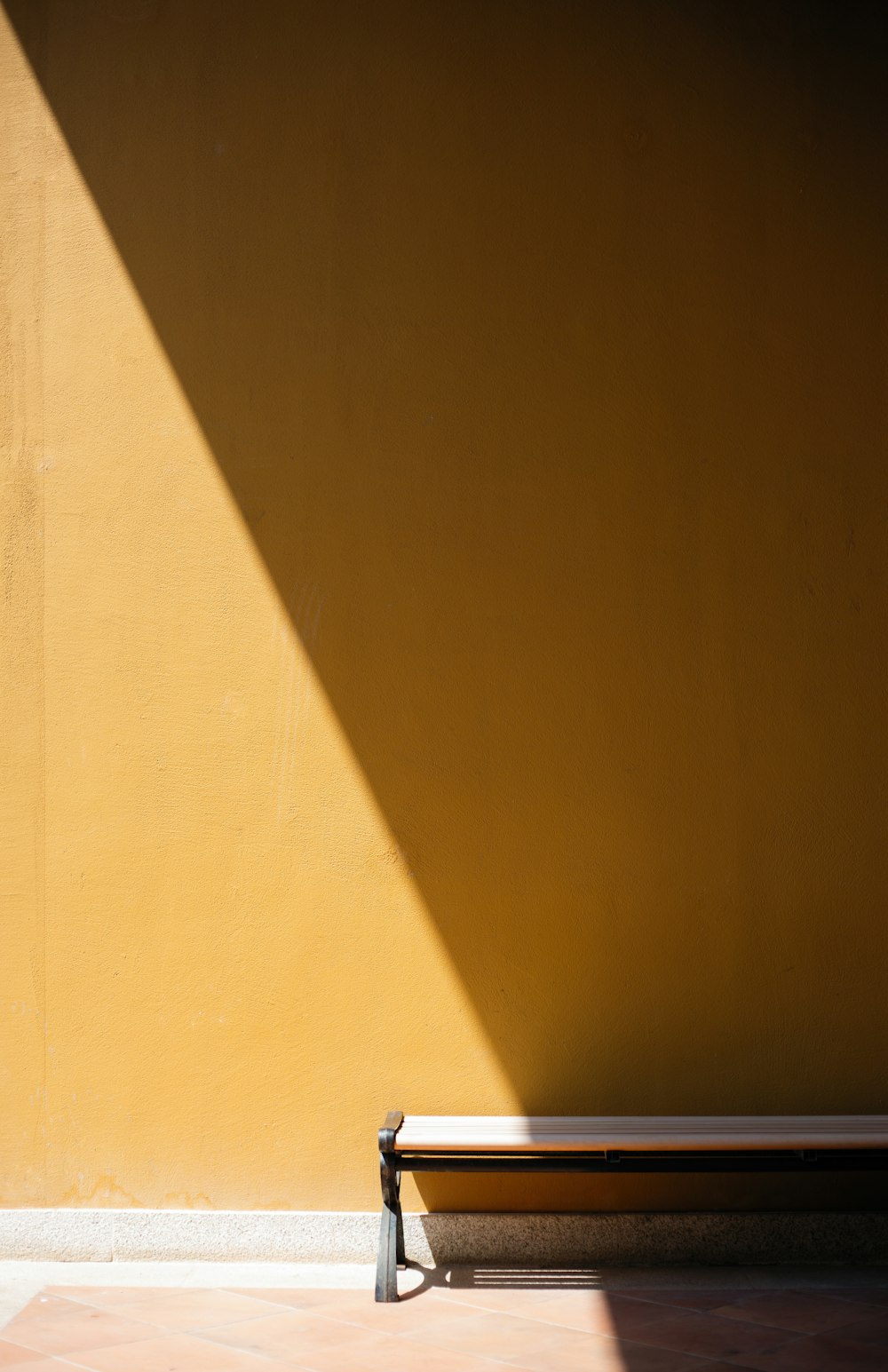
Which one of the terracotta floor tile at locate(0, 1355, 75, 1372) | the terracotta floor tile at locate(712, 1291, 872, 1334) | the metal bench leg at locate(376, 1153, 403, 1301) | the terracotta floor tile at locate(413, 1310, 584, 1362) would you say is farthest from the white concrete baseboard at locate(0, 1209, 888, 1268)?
the terracotta floor tile at locate(0, 1355, 75, 1372)

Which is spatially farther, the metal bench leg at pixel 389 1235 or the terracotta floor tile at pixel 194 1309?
the metal bench leg at pixel 389 1235

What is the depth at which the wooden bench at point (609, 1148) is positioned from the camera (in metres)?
3.39

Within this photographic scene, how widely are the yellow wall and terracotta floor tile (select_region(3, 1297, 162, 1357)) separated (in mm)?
509

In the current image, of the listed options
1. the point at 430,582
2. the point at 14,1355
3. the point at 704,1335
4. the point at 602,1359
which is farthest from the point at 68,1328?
the point at 430,582

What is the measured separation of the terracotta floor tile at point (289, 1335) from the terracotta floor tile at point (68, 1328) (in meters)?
0.21

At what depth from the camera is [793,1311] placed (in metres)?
3.20

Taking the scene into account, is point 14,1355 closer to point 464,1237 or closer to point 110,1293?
point 110,1293

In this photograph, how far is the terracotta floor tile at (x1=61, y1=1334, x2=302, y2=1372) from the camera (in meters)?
2.82

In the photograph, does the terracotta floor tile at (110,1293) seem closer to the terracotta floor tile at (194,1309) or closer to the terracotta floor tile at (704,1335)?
the terracotta floor tile at (194,1309)

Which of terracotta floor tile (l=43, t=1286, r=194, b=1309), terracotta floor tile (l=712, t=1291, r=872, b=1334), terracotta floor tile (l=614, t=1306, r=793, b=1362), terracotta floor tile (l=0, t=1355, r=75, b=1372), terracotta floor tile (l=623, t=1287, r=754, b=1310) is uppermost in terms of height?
terracotta floor tile (l=0, t=1355, r=75, b=1372)

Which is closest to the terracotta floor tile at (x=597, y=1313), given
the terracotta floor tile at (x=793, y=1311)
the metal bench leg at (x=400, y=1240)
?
the terracotta floor tile at (x=793, y=1311)

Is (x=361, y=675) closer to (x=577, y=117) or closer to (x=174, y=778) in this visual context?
(x=174, y=778)

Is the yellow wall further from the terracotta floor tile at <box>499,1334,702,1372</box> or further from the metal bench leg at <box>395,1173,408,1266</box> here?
the terracotta floor tile at <box>499,1334,702,1372</box>

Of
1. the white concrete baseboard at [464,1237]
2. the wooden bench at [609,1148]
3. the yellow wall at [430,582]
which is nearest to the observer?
the wooden bench at [609,1148]
